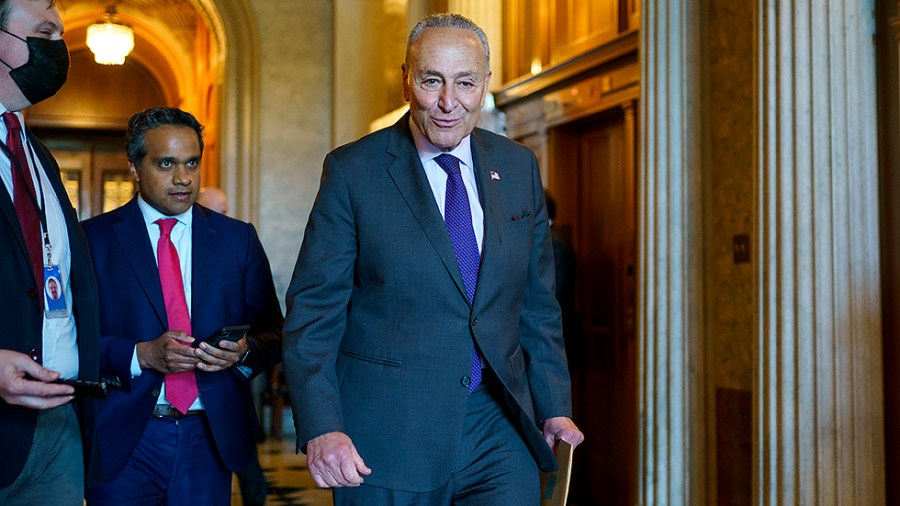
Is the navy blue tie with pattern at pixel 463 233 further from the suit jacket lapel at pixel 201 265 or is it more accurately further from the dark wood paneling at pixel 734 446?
the dark wood paneling at pixel 734 446

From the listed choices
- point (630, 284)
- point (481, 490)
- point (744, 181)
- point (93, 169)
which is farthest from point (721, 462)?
point (93, 169)

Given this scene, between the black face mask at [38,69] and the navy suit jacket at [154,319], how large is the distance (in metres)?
0.64

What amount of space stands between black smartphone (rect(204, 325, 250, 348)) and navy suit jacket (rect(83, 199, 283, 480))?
4.6 inches

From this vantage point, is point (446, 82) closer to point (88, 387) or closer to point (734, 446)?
point (88, 387)

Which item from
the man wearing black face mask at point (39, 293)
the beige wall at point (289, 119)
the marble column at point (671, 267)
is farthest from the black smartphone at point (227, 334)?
the beige wall at point (289, 119)

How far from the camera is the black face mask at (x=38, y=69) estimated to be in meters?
2.71

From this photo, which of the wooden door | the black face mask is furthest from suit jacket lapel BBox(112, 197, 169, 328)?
the wooden door

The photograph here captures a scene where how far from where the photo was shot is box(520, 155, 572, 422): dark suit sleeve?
9.17 ft

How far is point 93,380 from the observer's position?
2756mm

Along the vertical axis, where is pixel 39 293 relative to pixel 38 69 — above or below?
below

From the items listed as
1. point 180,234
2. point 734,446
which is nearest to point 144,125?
point 180,234

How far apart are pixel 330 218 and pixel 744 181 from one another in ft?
9.04

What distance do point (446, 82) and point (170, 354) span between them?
1.16 metres

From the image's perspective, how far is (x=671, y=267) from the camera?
506 centimetres
